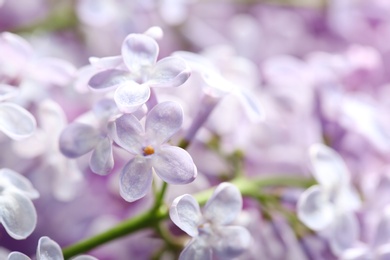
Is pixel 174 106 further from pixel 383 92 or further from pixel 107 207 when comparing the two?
pixel 383 92

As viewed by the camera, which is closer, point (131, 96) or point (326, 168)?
point (131, 96)

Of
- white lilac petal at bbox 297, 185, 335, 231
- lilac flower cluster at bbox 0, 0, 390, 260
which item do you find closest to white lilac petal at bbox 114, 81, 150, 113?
lilac flower cluster at bbox 0, 0, 390, 260

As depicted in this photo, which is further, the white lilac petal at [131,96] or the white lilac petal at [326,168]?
the white lilac petal at [326,168]

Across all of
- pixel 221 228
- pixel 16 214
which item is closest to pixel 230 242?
pixel 221 228

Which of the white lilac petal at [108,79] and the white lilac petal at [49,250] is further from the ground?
the white lilac petal at [108,79]

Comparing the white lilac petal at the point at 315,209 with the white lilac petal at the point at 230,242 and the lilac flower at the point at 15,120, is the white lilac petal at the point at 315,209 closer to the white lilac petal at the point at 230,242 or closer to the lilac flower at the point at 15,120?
the white lilac petal at the point at 230,242

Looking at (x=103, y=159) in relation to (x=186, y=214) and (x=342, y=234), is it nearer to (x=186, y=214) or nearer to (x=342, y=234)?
(x=186, y=214)

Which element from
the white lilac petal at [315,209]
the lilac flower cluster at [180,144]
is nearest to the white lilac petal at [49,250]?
the lilac flower cluster at [180,144]
